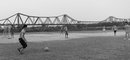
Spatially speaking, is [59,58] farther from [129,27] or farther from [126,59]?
[129,27]

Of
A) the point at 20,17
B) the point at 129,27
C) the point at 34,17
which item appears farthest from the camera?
the point at 34,17

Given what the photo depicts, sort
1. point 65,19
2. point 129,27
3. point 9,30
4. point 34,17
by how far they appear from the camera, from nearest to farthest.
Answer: point 129,27 → point 9,30 → point 34,17 → point 65,19

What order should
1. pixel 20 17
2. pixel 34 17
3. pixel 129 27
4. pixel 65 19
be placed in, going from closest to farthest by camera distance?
pixel 129 27, pixel 20 17, pixel 34 17, pixel 65 19

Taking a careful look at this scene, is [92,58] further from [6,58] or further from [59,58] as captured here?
[6,58]

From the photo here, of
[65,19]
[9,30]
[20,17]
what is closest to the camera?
[9,30]

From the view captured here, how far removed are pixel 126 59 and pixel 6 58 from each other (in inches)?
210

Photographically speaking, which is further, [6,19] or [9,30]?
[6,19]

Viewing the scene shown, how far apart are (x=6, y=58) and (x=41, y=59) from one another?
1678 millimetres

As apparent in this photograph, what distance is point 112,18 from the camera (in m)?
191

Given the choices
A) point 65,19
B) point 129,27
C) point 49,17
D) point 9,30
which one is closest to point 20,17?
point 49,17

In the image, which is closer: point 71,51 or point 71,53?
point 71,53

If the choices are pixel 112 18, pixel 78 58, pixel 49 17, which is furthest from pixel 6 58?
pixel 112 18

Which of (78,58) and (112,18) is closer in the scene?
(78,58)

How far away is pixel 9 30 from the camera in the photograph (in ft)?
91.5
